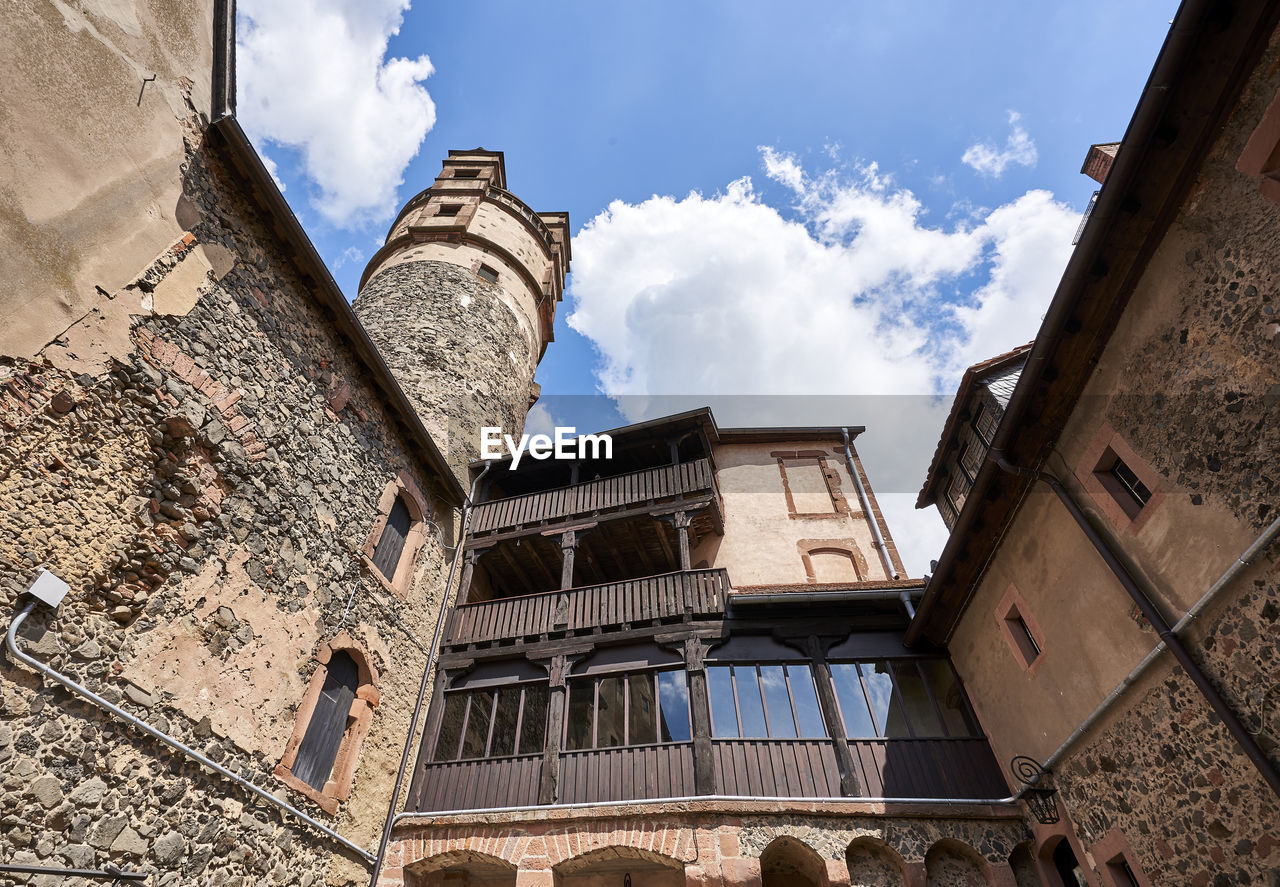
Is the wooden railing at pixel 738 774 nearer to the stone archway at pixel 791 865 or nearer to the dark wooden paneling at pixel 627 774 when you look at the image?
the dark wooden paneling at pixel 627 774

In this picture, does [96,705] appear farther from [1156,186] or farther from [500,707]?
[1156,186]

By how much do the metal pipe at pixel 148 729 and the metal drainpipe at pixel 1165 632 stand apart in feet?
32.2

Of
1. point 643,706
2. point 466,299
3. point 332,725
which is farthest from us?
point 466,299

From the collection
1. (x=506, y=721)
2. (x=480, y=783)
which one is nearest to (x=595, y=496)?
(x=506, y=721)

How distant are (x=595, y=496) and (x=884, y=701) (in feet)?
23.5

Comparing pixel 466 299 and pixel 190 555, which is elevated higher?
pixel 466 299

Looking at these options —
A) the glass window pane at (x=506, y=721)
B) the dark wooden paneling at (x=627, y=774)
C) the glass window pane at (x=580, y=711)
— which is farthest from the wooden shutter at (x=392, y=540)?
the dark wooden paneling at (x=627, y=774)

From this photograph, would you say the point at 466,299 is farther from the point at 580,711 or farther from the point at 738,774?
the point at 738,774

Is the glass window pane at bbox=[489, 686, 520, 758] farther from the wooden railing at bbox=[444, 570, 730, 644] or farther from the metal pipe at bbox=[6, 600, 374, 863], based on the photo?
the metal pipe at bbox=[6, 600, 374, 863]

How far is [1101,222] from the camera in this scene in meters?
5.89

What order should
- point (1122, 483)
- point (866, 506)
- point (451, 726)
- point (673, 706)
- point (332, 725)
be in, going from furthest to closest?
point (866, 506) < point (451, 726) < point (673, 706) < point (332, 725) < point (1122, 483)

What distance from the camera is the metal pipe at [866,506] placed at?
13.9 meters

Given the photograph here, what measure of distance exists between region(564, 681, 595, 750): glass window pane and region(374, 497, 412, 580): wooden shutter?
4.02 m

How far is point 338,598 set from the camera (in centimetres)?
960
